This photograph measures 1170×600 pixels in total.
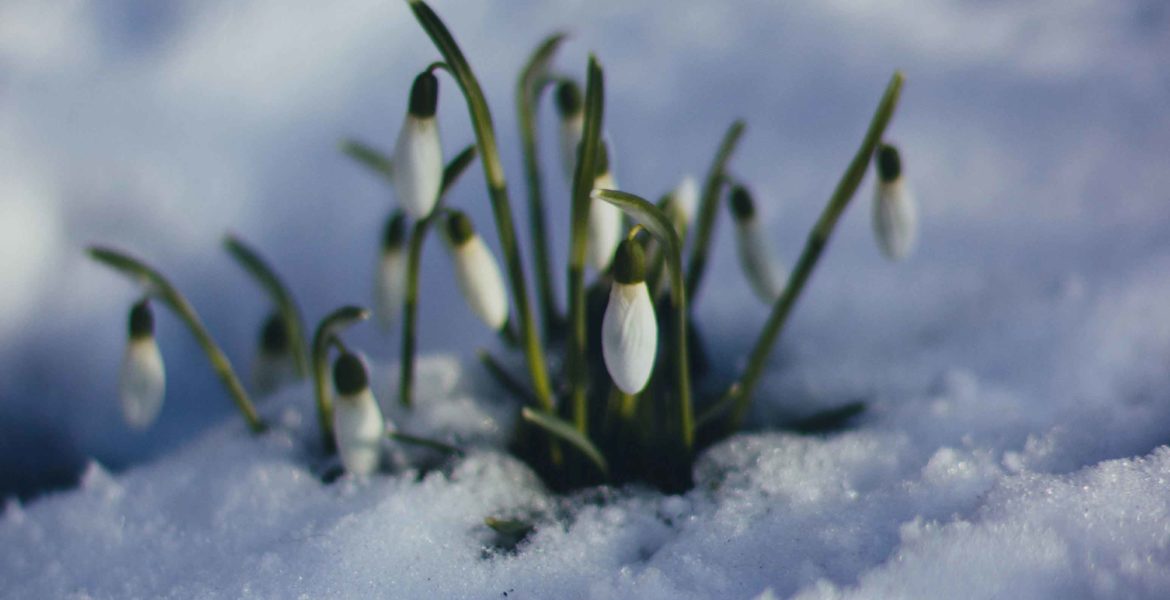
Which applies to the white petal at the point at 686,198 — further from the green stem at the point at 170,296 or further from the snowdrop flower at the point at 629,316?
the green stem at the point at 170,296

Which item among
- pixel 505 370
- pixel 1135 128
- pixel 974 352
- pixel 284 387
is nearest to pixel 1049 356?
pixel 974 352

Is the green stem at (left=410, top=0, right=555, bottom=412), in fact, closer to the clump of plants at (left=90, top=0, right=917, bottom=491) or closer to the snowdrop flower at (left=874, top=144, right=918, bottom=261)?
the clump of plants at (left=90, top=0, right=917, bottom=491)

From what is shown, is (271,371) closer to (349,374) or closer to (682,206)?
(349,374)

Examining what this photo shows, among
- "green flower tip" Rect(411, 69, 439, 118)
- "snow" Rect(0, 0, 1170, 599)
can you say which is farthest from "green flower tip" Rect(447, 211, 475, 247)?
"snow" Rect(0, 0, 1170, 599)

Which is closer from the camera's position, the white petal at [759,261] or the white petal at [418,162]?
the white petal at [418,162]

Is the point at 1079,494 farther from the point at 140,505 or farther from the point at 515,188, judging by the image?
the point at 515,188

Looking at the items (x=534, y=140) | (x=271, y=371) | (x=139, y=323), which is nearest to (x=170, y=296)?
(x=139, y=323)

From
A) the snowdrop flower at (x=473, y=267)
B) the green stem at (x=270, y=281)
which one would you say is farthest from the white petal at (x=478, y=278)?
the green stem at (x=270, y=281)
